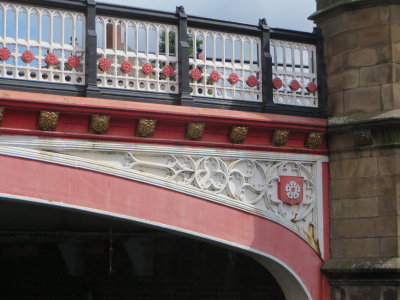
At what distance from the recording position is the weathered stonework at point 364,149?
9.23 m

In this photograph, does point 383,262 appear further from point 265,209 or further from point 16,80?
point 16,80

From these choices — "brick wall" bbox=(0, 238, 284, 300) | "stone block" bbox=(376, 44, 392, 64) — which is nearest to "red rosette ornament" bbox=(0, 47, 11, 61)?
"brick wall" bbox=(0, 238, 284, 300)

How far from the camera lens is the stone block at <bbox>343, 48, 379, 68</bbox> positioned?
31.2 feet

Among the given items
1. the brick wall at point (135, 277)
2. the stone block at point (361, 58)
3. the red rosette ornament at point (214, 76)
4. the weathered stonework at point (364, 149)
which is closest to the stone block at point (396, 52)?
the weathered stonework at point (364, 149)

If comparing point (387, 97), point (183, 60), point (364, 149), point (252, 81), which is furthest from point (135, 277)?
point (387, 97)

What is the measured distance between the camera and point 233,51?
31.2ft

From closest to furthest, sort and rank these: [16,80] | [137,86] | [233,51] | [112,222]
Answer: [16,80] < [137,86] < [233,51] < [112,222]

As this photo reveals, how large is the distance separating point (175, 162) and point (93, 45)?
1.43 meters

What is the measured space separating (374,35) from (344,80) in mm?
594

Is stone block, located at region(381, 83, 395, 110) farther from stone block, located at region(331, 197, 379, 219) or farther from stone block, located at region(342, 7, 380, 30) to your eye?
stone block, located at region(331, 197, 379, 219)

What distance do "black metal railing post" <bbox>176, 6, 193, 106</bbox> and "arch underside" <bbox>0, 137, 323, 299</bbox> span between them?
55 centimetres

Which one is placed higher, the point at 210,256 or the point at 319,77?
the point at 319,77

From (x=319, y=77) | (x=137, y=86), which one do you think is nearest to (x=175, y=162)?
(x=137, y=86)

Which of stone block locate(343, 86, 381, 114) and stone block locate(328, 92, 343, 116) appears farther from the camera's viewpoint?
stone block locate(328, 92, 343, 116)
